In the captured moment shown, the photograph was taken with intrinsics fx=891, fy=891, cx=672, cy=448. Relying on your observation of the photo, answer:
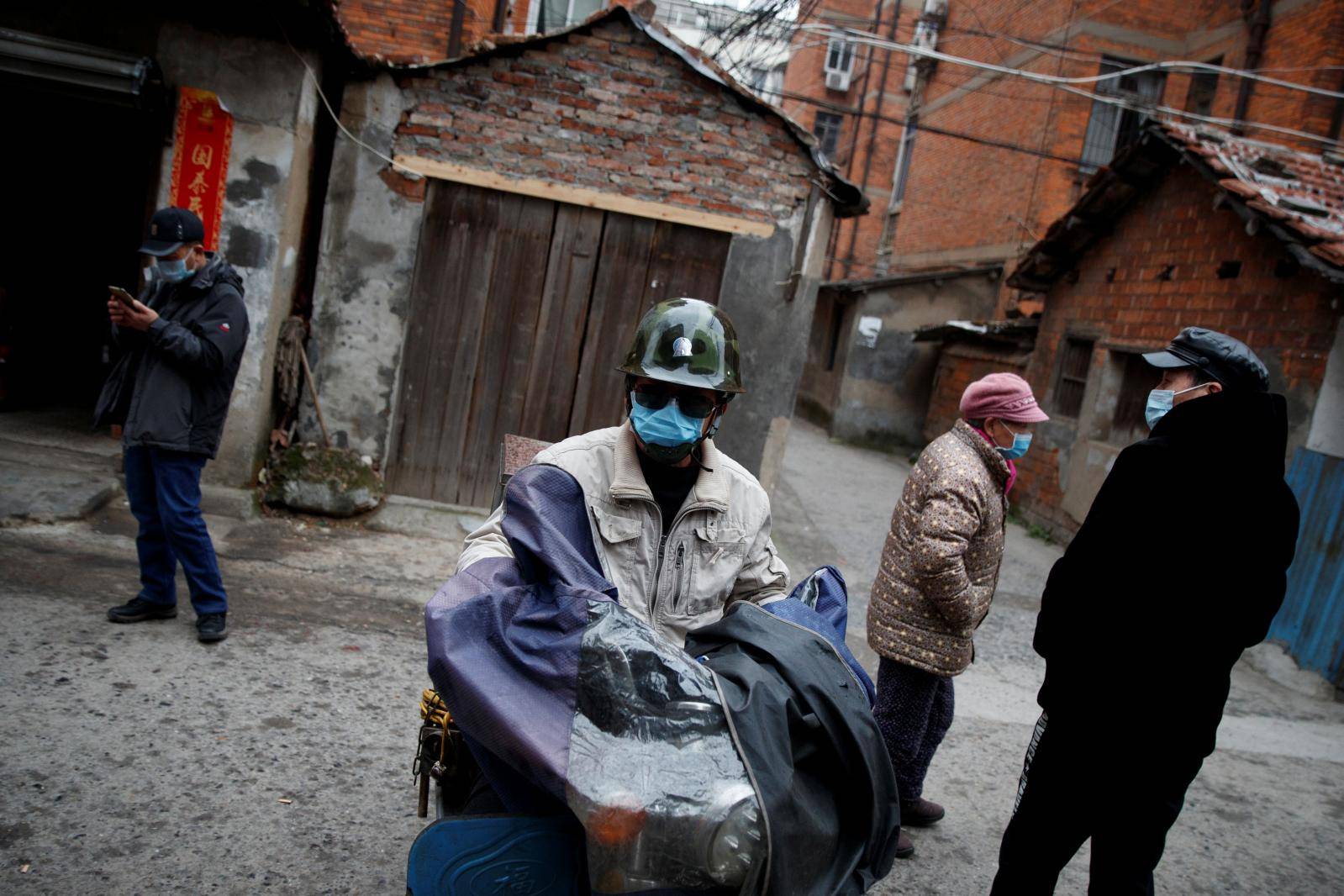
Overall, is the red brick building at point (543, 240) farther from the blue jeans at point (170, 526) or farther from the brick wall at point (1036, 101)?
the brick wall at point (1036, 101)

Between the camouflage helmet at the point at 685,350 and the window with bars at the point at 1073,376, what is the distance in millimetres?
9040

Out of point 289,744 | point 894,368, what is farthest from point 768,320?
point 894,368

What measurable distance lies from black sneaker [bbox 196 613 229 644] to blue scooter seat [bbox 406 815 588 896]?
2.88 meters

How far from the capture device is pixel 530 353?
6777 mm

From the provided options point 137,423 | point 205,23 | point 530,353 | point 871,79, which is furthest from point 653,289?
point 871,79

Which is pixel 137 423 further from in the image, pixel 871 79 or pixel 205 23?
pixel 871 79

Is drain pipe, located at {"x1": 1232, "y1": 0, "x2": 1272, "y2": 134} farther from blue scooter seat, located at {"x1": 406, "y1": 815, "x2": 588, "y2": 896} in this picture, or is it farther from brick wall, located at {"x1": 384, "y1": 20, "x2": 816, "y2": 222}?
blue scooter seat, located at {"x1": 406, "y1": 815, "x2": 588, "y2": 896}

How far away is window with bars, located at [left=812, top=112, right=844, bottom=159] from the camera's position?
27453mm

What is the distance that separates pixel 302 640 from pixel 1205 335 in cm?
401

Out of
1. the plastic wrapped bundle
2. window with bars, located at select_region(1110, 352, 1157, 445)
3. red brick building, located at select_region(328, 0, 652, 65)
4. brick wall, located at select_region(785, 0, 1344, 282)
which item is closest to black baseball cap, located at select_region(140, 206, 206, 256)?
the plastic wrapped bundle

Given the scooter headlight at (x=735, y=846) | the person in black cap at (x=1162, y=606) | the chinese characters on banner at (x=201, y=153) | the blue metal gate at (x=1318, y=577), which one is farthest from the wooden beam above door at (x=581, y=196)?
the scooter headlight at (x=735, y=846)

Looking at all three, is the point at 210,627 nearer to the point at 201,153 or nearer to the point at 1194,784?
the point at 201,153

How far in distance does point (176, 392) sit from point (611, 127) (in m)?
3.76

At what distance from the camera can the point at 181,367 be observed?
12.8ft
